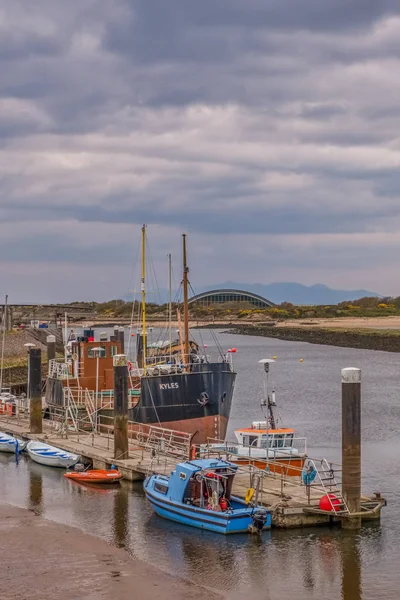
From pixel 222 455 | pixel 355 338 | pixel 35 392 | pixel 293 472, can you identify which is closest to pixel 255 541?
pixel 293 472

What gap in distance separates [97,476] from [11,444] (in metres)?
10.1

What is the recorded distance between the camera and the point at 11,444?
A: 4931cm

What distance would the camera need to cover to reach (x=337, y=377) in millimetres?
104438

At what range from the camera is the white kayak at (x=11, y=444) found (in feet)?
161

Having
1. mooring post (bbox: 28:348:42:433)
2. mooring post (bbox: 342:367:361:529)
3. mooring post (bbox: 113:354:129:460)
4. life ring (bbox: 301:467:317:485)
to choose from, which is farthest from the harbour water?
mooring post (bbox: 28:348:42:433)

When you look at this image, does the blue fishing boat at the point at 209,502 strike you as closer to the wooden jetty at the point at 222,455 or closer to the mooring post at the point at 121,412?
the wooden jetty at the point at 222,455

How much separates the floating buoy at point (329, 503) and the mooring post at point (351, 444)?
39 cm

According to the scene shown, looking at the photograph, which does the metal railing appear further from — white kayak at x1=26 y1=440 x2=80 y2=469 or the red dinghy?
white kayak at x1=26 y1=440 x2=80 y2=469

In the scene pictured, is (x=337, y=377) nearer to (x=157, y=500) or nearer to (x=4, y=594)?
(x=157, y=500)

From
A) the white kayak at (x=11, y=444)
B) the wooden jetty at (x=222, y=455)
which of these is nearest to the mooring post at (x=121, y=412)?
the wooden jetty at (x=222, y=455)

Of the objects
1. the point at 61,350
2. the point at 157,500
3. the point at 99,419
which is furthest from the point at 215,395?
the point at 61,350

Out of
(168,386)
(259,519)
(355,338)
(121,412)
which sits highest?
(355,338)

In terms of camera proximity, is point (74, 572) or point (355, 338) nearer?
point (74, 572)

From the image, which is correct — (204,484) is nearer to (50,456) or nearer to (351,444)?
(351,444)
